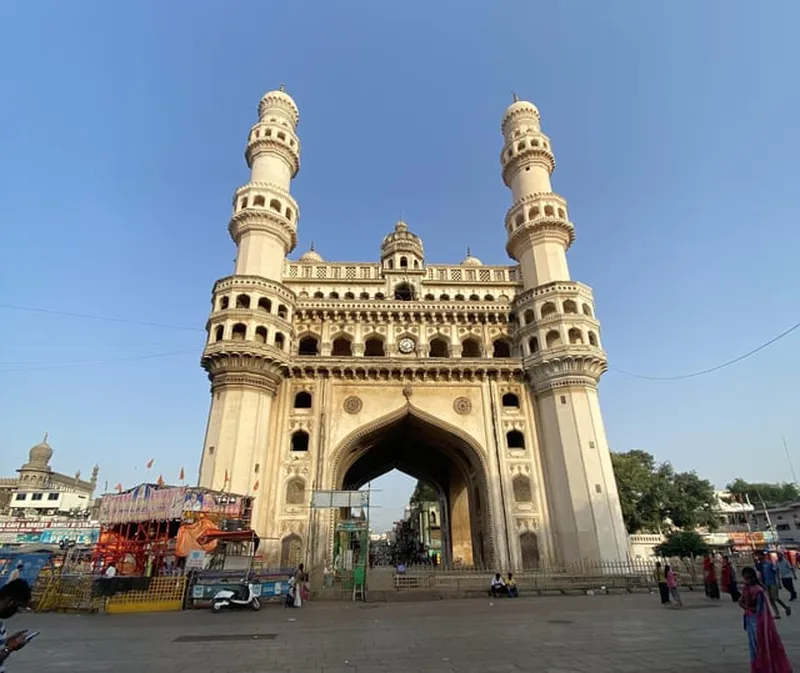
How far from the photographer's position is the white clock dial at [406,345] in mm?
30781

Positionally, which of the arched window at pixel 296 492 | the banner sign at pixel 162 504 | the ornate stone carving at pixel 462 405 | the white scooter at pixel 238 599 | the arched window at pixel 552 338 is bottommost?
the white scooter at pixel 238 599

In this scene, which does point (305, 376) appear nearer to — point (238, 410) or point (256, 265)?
point (238, 410)

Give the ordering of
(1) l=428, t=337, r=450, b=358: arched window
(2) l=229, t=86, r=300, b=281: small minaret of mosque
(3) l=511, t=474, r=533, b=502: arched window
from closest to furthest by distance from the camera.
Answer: (3) l=511, t=474, r=533, b=502: arched window < (2) l=229, t=86, r=300, b=281: small minaret of mosque < (1) l=428, t=337, r=450, b=358: arched window

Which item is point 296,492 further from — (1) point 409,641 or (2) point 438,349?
(1) point 409,641

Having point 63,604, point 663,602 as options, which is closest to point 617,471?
point 663,602

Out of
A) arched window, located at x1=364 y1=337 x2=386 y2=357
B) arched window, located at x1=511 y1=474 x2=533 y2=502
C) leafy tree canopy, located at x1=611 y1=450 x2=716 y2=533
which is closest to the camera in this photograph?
arched window, located at x1=511 y1=474 x2=533 y2=502

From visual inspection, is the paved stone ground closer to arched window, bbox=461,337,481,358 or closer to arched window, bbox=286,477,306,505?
arched window, bbox=286,477,306,505

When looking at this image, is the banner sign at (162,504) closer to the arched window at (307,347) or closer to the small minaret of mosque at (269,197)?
the arched window at (307,347)

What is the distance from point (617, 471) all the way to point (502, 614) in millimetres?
32384

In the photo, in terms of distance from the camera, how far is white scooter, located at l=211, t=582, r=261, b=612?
51.4ft

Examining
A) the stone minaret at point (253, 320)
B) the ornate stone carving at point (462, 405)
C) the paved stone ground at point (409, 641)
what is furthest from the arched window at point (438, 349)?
the paved stone ground at point (409, 641)

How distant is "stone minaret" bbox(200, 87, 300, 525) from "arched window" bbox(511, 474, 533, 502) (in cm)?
1363

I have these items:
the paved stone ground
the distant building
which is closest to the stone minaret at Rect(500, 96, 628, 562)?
the paved stone ground

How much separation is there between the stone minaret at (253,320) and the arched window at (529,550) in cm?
1398
